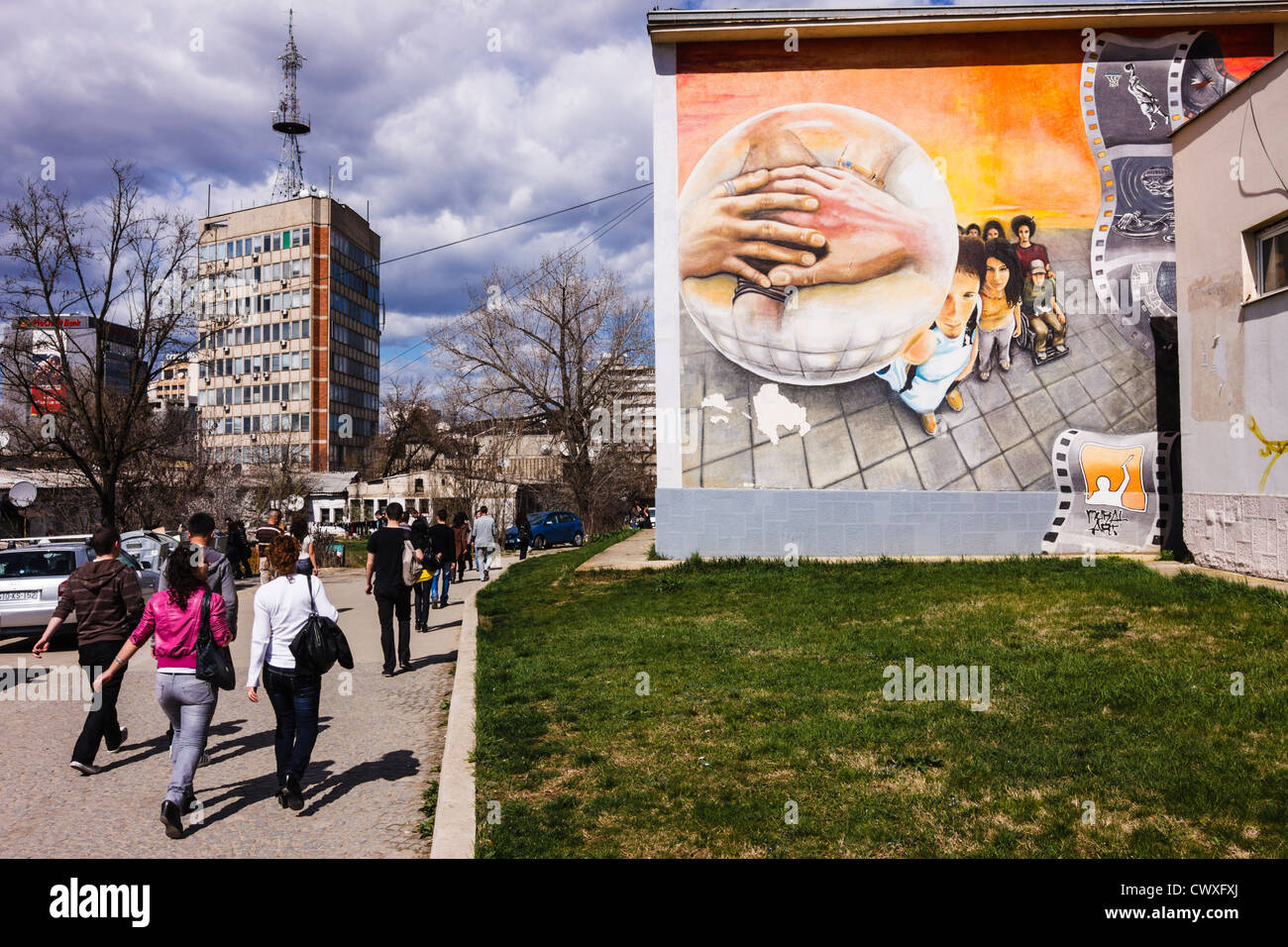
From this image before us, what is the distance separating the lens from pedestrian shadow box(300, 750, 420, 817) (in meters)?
5.83

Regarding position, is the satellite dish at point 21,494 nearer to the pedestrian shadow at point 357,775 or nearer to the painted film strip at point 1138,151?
the pedestrian shadow at point 357,775

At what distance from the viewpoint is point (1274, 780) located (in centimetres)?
512

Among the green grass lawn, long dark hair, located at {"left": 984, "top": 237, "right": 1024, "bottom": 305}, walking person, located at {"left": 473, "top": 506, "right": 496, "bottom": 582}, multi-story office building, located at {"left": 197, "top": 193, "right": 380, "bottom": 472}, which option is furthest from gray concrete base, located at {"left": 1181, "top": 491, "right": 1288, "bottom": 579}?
multi-story office building, located at {"left": 197, "top": 193, "right": 380, "bottom": 472}

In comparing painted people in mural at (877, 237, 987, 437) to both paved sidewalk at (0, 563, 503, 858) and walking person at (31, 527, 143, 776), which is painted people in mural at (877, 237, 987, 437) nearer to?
paved sidewalk at (0, 563, 503, 858)

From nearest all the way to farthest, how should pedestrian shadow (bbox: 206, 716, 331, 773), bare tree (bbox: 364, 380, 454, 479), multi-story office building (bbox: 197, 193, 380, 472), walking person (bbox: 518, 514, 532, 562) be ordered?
pedestrian shadow (bbox: 206, 716, 331, 773) < walking person (bbox: 518, 514, 532, 562) < bare tree (bbox: 364, 380, 454, 479) < multi-story office building (bbox: 197, 193, 380, 472)

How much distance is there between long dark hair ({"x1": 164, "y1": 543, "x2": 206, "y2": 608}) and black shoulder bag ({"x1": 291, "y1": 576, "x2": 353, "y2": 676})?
0.73 m

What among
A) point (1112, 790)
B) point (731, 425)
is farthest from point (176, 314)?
point (1112, 790)

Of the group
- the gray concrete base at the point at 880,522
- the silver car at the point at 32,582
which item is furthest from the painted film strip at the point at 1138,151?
the silver car at the point at 32,582

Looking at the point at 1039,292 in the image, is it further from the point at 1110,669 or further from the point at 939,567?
the point at 1110,669

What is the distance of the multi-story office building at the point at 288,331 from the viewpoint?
81.5 meters

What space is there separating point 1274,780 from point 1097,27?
1690cm
